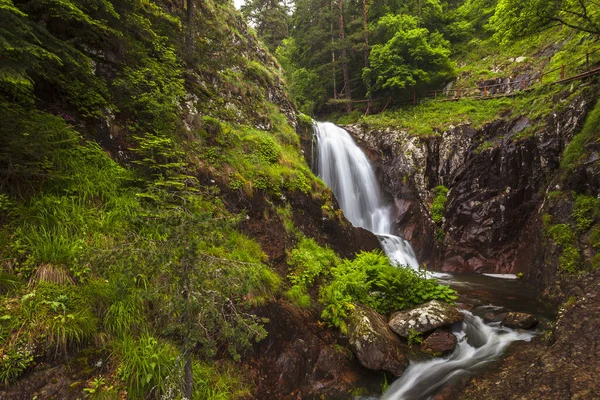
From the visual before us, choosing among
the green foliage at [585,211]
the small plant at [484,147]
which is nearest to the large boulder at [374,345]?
the green foliage at [585,211]

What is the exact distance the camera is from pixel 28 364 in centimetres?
308

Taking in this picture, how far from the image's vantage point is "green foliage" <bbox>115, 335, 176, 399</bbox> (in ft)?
11.3

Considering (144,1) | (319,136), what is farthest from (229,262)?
(319,136)

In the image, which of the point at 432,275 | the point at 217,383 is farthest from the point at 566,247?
the point at 217,383

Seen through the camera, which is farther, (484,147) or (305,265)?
(484,147)

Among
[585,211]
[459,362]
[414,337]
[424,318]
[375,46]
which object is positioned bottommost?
[459,362]

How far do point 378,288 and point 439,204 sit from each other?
9.09 meters

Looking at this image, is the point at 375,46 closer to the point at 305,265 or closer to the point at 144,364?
the point at 305,265

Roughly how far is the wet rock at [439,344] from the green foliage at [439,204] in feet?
30.2

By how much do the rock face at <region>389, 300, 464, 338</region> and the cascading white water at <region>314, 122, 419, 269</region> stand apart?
7839 mm

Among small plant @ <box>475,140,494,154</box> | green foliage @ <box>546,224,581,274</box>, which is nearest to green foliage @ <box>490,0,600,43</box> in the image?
small plant @ <box>475,140,494,154</box>

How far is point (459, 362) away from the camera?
594 centimetres

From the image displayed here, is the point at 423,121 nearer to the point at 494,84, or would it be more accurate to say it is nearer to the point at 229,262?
Result: the point at 494,84

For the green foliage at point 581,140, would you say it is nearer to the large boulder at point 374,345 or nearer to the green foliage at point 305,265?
the green foliage at point 305,265
